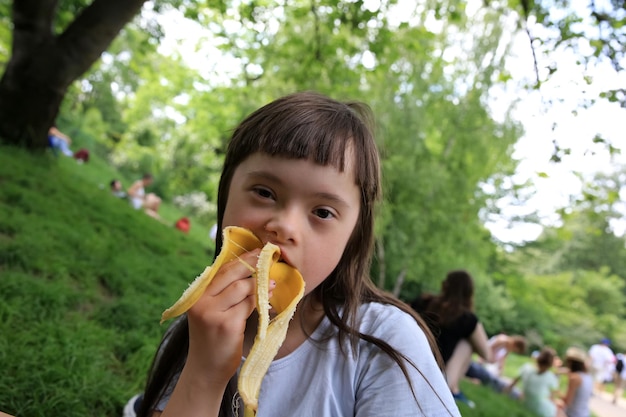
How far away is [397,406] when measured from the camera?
1.18 m

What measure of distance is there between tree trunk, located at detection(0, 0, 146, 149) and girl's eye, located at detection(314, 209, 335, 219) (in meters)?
6.17

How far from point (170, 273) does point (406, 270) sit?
9026 mm

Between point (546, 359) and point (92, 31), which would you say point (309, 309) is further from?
point (546, 359)

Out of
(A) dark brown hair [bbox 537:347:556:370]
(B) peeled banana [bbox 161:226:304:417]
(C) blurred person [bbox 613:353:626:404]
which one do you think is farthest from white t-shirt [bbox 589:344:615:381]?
(B) peeled banana [bbox 161:226:304:417]

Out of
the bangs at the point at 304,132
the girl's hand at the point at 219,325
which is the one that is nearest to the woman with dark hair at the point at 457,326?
the bangs at the point at 304,132

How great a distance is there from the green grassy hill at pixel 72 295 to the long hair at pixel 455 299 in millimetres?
1288

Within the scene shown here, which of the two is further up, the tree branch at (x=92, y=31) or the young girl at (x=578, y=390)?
the tree branch at (x=92, y=31)

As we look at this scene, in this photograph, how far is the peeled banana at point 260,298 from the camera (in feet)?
3.20

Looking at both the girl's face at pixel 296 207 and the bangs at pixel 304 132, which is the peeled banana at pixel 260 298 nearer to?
the girl's face at pixel 296 207

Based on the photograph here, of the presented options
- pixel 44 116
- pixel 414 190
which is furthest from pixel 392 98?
pixel 44 116

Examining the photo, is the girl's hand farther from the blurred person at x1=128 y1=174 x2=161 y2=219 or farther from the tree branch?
the blurred person at x1=128 y1=174 x2=161 y2=219

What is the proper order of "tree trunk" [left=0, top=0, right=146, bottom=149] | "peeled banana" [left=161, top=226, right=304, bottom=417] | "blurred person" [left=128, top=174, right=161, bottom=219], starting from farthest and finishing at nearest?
1. "blurred person" [left=128, top=174, right=161, bottom=219]
2. "tree trunk" [left=0, top=0, right=146, bottom=149]
3. "peeled banana" [left=161, top=226, right=304, bottom=417]

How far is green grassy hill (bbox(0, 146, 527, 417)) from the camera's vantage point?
2.30 metres

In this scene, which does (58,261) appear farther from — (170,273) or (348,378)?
(348,378)
